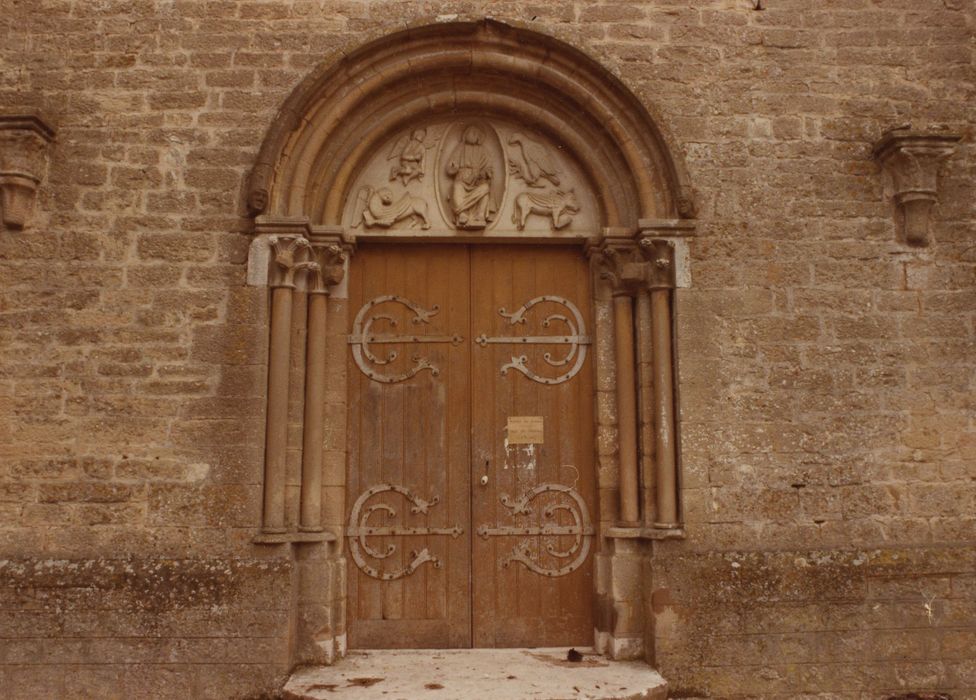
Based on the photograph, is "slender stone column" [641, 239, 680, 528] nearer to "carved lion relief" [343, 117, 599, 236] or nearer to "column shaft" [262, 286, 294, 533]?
"carved lion relief" [343, 117, 599, 236]

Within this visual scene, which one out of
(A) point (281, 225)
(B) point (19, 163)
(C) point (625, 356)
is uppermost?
(B) point (19, 163)

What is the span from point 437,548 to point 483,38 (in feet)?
10.4

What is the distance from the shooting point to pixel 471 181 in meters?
5.36

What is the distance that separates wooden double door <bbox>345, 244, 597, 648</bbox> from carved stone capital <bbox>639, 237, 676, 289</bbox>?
1.66 feet

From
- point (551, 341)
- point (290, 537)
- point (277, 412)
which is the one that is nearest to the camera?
point (290, 537)

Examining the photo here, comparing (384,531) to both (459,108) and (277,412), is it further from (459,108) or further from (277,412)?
(459,108)

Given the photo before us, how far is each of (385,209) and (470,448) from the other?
1605mm

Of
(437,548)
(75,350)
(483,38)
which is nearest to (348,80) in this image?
(483,38)

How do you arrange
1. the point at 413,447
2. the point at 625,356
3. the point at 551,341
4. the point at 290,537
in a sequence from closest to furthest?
the point at 290,537 < the point at 625,356 < the point at 413,447 < the point at 551,341

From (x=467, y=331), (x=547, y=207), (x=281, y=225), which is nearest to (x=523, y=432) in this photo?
(x=467, y=331)

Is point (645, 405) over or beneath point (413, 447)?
over

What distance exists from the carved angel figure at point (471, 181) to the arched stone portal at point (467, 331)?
0.05ft

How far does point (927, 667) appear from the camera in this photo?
15.2 feet

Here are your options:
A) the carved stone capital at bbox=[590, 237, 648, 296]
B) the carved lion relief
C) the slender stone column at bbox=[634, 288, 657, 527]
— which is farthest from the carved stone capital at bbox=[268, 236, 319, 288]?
the slender stone column at bbox=[634, 288, 657, 527]
